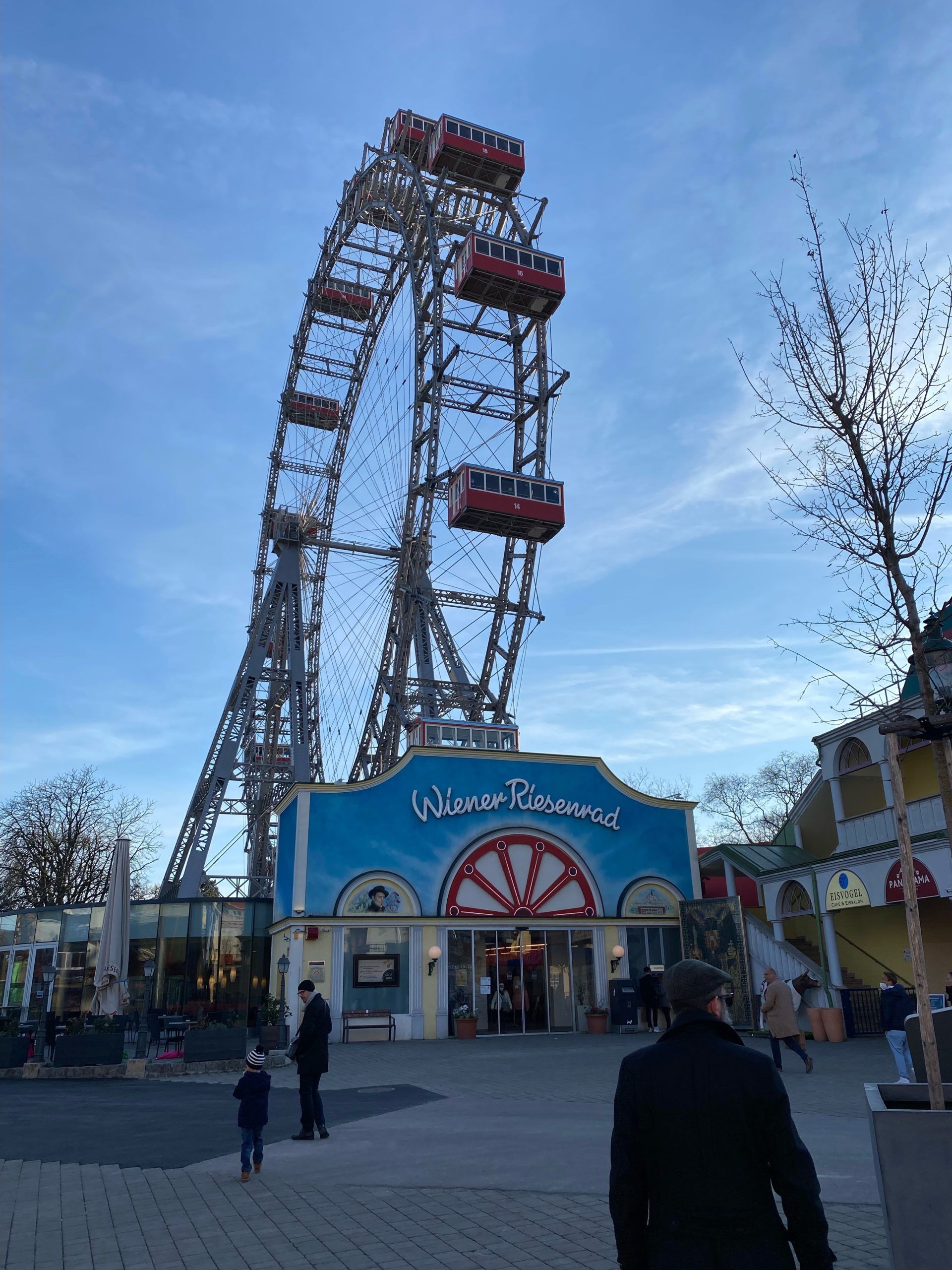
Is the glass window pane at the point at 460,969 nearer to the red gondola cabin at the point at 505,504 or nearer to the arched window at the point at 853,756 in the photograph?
the arched window at the point at 853,756

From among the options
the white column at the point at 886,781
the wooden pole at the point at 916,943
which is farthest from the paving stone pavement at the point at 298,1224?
the white column at the point at 886,781

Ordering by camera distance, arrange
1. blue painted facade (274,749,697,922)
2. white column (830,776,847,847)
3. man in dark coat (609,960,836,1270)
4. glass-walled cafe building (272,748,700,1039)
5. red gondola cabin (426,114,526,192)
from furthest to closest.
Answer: red gondola cabin (426,114,526,192) → blue painted facade (274,749,697,922) → white column (830,776,847,847) → glass-walled cafe building (272,748,700,1039) → man in dark coat (609,960,836,1270)

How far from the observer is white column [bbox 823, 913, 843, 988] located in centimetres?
1958

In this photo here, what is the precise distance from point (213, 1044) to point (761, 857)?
14.9m

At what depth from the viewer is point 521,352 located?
31812 mm

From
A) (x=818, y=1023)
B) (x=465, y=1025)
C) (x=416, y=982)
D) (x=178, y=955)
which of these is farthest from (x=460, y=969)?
(x=818, y=1023)

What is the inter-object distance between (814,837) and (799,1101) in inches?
645

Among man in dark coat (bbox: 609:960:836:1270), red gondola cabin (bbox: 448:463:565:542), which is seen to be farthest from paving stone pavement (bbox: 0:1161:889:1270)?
red gondola cabin (bbox: 448:463:565:542)

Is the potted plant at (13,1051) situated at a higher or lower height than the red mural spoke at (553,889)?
lower

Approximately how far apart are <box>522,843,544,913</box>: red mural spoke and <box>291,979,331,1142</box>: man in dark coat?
13955mm

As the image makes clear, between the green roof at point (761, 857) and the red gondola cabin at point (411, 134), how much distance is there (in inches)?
971

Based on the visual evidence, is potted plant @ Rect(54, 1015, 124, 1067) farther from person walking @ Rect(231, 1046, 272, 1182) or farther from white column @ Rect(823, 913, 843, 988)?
white column @ Rect(823, 913, 843, 988)

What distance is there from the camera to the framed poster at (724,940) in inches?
816

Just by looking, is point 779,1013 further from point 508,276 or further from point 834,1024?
point 508,276
